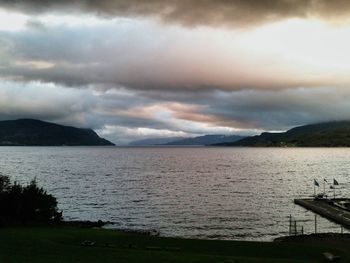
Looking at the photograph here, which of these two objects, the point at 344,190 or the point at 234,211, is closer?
the point at 234,211

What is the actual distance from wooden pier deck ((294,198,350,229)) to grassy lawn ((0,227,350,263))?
97.2 feet

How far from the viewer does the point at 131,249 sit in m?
40.1

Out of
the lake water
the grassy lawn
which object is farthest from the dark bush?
the lake water

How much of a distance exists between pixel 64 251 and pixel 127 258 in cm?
596

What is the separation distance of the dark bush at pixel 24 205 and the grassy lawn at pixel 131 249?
695cm

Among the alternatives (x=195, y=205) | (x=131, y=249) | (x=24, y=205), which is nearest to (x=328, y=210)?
(x=195, y=205)

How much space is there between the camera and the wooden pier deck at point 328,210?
8045 centimetres

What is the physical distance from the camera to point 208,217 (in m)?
85.6

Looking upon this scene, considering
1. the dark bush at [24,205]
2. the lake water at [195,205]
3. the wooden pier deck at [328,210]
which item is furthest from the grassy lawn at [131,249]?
the wooden pier deck at [328,210]

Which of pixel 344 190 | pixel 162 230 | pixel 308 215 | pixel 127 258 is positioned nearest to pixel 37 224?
pixel 162 230

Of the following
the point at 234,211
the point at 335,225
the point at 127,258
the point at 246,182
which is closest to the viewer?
the point at 127,258

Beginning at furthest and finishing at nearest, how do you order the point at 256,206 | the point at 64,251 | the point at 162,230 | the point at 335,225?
the point at 256,206 < the point at 335,225 < the point at 162,230 < the point at 64,251

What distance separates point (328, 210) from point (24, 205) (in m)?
61.0

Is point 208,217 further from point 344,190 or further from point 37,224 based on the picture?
point 344,190
